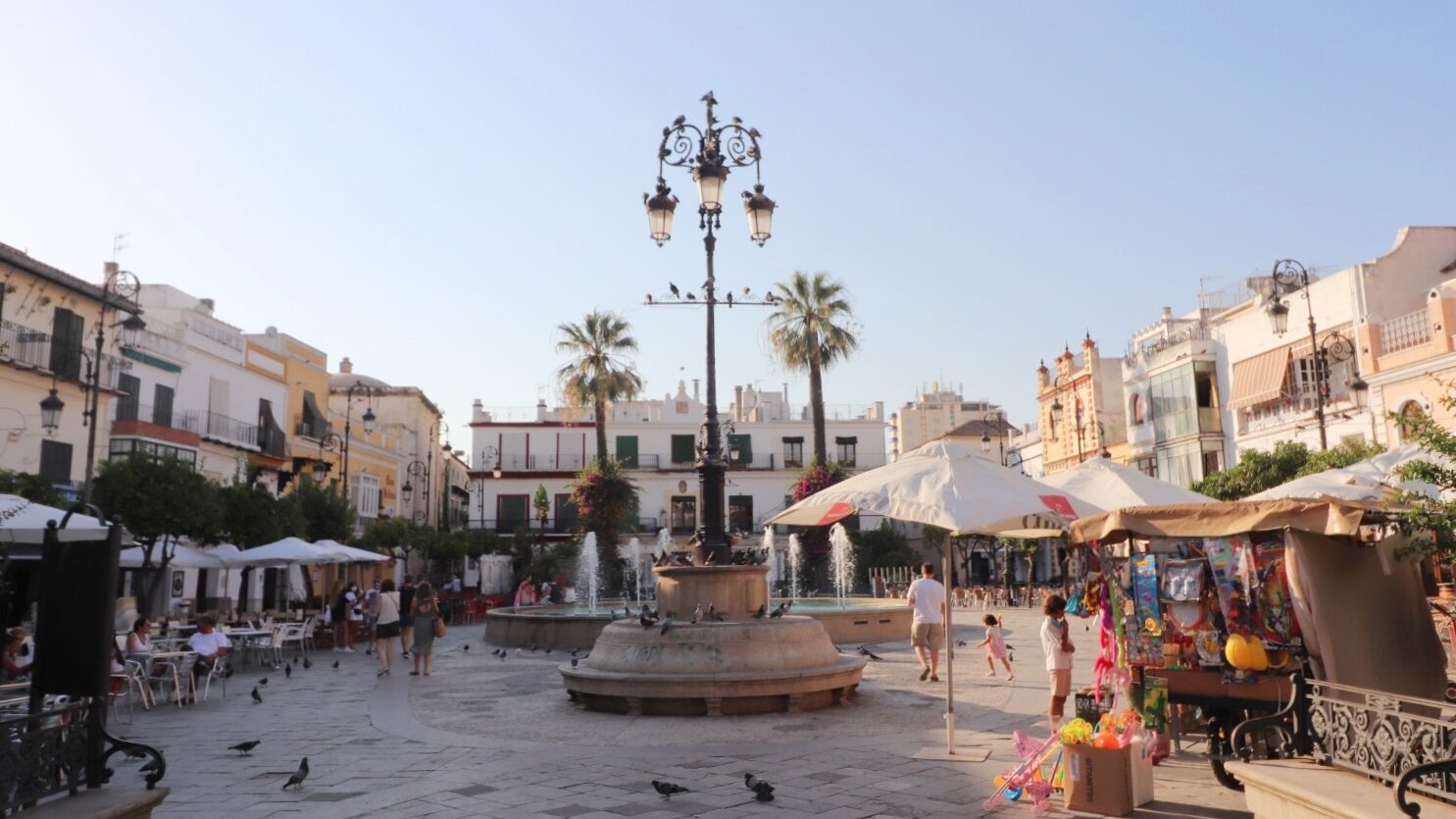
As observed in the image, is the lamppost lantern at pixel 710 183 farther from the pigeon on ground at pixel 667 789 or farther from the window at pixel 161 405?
the window at pixel 161 405

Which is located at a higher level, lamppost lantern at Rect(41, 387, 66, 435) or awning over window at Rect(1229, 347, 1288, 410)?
awning over window at Rect(1229, 347, 1288, 410)

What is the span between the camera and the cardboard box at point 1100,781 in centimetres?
656

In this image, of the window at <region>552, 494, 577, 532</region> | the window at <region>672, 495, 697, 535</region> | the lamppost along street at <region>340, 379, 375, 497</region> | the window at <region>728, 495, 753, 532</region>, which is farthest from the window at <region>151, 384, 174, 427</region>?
the window at <region>672, 495, 697, 535</region>

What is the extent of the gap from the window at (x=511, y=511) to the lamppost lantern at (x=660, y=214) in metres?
44.8

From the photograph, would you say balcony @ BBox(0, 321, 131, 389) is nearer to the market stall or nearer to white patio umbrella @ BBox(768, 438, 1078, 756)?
white patio umbrella @ BBox(768, 438, 1078, 756)

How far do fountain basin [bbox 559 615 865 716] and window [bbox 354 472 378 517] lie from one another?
38400mm

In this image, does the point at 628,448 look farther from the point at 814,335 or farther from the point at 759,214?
the point at 759,214

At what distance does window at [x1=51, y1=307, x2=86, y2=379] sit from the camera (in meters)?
27.3

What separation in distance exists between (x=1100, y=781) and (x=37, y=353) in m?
29.1

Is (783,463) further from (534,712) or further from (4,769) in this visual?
(4,769)

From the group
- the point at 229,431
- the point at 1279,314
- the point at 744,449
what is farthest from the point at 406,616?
the point at 744,449

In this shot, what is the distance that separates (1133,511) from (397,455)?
50584 mm

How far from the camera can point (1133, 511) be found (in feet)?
24.8

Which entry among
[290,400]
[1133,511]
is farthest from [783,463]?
[1133,511]
